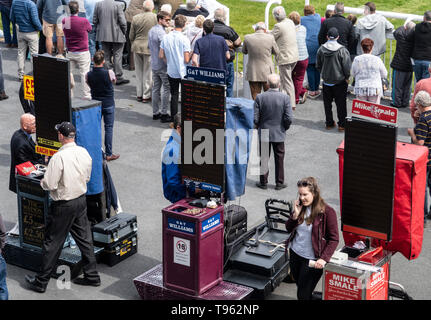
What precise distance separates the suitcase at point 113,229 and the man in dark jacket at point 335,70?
226 inches

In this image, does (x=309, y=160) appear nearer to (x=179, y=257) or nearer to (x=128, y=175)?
→ (x=128, y=175)

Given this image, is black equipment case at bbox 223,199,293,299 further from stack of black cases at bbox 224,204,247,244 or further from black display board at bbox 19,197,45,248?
black display board at bbox 19,197,45,248

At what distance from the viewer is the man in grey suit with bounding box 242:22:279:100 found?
1414cm

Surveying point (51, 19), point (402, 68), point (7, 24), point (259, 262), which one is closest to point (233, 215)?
point (259, 262)

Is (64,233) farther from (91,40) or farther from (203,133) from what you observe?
(91,40)

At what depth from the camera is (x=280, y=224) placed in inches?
399

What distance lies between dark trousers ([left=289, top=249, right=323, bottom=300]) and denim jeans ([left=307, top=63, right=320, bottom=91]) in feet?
28.5

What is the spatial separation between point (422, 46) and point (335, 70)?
1941mm

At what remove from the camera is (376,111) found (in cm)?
728

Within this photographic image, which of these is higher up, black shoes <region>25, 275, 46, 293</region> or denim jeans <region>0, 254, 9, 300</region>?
denim jeans <region>0, 254, 9, 300</region>

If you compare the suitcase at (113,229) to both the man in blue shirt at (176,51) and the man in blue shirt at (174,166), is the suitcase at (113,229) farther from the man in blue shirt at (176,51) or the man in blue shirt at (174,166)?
the man in blue shirt at (176,51)

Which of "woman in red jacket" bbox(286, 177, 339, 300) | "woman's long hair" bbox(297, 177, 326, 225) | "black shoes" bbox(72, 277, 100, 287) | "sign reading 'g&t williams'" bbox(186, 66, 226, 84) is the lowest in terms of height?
"black shoes" bbox(72, 277, 100, 287)

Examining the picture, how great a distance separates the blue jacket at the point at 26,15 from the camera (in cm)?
1631

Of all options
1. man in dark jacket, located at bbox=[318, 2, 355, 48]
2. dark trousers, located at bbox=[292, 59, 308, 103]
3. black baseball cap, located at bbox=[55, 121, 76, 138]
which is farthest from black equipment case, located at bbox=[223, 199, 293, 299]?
man in dark jacket, located at bbox=[318, 2, 355, 48]
